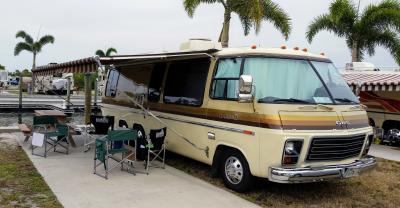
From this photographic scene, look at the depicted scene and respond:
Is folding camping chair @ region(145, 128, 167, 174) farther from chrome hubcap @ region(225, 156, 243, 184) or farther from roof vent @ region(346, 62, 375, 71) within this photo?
roof vent @ region(346, 62, 375, 71)

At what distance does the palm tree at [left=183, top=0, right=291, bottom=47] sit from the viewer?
16625 millimetres

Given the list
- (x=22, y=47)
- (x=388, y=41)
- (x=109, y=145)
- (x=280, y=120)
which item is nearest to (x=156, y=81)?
(x=109, y=145)

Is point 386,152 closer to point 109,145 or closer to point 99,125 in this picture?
point 99,125

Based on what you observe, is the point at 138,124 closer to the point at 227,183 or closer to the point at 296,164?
the point at 227,183

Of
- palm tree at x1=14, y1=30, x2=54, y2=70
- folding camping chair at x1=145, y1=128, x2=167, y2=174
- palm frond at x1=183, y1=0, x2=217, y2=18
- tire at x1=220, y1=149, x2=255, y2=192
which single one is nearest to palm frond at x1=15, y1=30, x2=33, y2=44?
palm tree at x1=14, y1=30, x2=54, y2=70

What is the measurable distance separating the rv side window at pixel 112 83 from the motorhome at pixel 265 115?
284 centimetres

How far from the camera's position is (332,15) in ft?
69.9

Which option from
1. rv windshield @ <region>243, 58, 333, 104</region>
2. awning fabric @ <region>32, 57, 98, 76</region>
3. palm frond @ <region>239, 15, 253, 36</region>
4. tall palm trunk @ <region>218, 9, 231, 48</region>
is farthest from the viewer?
palm frond @ <region>239, 15, 253, 36</region>

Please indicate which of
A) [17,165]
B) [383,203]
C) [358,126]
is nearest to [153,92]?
[17,165]

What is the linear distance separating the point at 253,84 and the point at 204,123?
1404 mm

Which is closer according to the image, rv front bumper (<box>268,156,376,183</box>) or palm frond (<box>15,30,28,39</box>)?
rv front bumper (<box>268,156,376,183</box>)

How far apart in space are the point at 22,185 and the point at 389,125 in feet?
35.9

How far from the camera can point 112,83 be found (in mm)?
11047

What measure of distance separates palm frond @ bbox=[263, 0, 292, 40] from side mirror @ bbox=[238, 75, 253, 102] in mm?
12951
